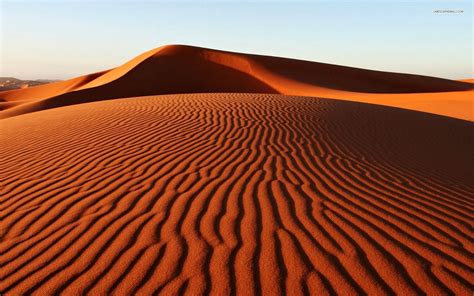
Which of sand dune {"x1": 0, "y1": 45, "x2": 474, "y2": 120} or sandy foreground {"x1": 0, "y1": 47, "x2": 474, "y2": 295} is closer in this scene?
sandy foreground {"x1": 0, "y1": 47, "x2": 474, "y2": 295}

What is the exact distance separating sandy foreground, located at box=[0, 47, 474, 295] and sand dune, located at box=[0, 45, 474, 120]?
16.9m

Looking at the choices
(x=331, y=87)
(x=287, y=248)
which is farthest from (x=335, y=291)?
(x=331, y=87)

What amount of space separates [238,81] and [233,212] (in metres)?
30.9

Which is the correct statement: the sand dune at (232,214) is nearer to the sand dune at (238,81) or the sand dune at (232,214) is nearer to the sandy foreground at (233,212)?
the sandy foreground at (233,212)

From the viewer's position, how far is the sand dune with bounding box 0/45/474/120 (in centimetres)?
2650

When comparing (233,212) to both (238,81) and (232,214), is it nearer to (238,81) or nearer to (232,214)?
(232,214)

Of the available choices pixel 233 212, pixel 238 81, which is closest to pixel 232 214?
pixel 233 212

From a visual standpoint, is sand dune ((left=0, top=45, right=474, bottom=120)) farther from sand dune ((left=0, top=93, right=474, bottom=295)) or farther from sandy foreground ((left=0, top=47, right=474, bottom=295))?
sand dune ((left=0, top=93, right=474, bottom=295))

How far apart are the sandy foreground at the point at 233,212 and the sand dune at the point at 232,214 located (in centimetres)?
2

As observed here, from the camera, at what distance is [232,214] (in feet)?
12.7

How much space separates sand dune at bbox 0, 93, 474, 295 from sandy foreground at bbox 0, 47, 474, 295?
0.02 m

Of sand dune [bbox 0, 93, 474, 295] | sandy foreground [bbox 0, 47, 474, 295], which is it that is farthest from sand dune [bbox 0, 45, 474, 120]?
sand dune [bbox 0, 93, 474, 295]

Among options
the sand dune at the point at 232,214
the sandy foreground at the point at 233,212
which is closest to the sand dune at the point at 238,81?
the sandy foreground at the point at 233,212

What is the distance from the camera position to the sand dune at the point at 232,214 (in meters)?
2.87
